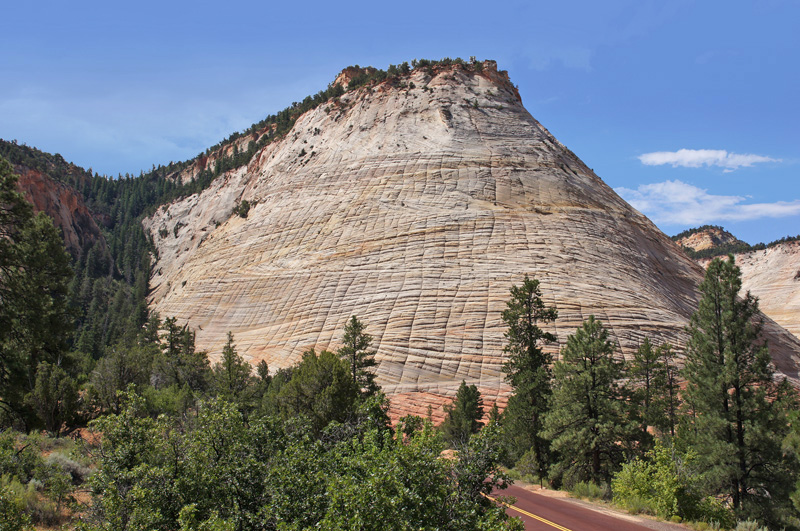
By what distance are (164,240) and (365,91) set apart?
47.2 m

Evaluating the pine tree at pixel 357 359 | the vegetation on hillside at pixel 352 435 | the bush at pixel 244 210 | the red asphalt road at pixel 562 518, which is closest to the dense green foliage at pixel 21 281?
the vegetation on hillside at pixel 352 435

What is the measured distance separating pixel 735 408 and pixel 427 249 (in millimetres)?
28729

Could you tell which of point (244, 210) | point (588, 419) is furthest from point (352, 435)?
point (244, 210)

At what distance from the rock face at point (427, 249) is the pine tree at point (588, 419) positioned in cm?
1163

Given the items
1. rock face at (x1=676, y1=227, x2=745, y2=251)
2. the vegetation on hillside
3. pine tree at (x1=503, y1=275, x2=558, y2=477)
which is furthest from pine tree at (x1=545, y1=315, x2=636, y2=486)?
rock face at (x1=676, y1=227, x2=745, y2=251)

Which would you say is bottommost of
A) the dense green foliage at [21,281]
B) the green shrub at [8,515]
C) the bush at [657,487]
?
the bush at [657,487]

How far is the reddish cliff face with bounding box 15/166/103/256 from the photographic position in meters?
93.2

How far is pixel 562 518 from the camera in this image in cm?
1435

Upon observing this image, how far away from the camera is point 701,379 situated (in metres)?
19.7

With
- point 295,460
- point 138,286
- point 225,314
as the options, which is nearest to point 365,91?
point 225,314

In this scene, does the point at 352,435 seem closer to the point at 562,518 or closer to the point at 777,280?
the point at 562,518

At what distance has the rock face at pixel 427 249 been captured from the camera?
124 ft

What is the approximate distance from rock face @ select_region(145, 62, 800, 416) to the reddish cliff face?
43.5 meters

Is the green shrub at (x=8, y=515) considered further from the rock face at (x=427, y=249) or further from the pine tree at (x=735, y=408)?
the rock face at (x=427, y=249)
